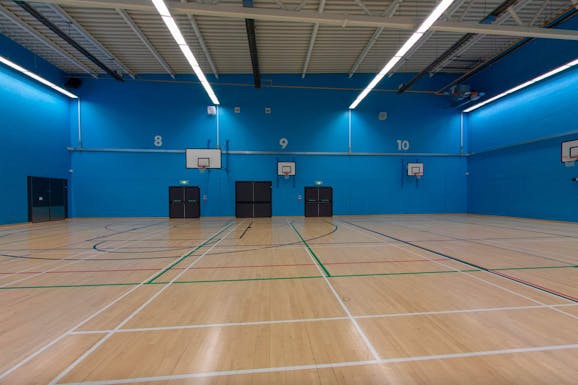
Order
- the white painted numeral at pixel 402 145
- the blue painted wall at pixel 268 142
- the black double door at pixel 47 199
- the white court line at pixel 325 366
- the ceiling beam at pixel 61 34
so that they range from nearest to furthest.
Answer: the white court line at pixel 325 366 < the ceiling beam at pixel 61 34 < the black double door at pixel 47 199 < the blue painted wall at pixel 268 142 < the white painted numeral at pixel 402 145

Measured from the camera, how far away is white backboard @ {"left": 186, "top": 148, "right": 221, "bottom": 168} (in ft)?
48.6

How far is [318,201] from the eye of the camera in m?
15.5

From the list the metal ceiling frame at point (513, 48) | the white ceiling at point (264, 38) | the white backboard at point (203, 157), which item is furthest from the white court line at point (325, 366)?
the white backboard at point (203, 157)

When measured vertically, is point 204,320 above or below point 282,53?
below

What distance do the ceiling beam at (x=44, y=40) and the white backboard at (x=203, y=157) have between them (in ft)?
21.7

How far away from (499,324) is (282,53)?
45.0ft

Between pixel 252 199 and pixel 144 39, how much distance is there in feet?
30.0

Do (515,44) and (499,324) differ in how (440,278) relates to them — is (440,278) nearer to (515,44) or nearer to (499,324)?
(499,324)

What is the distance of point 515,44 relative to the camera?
12.2 m

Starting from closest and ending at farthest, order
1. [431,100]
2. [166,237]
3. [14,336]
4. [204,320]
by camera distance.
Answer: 1. [14,336]
2. [204,320]
3. [166,237]
4. [431,100]

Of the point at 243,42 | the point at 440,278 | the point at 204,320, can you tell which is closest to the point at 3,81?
the point at 243,42

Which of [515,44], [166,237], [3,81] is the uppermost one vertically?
[515,44]

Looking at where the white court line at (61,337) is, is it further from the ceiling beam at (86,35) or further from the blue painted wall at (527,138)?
the blue painted wall at (527,138)

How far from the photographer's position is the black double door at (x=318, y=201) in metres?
15.5
